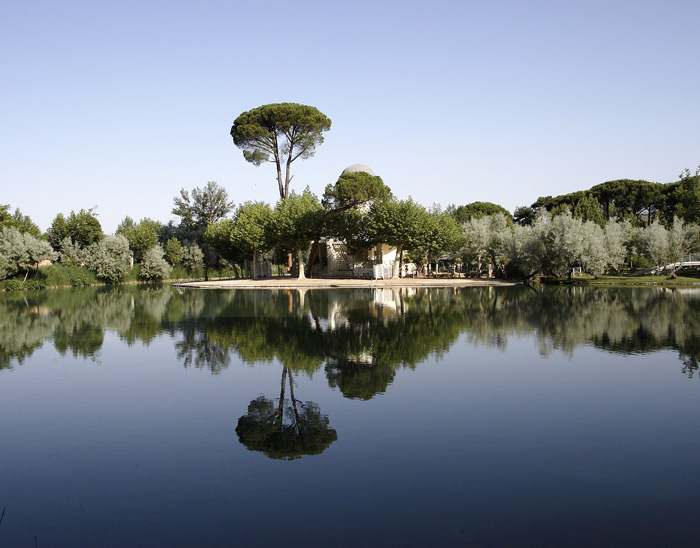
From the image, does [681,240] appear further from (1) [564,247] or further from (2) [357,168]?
(2) [357,168]

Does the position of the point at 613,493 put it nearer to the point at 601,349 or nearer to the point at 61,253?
the point at 601,349

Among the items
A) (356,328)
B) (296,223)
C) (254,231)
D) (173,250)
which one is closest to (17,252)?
(173,250)

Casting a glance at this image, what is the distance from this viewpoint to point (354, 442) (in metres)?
7.18

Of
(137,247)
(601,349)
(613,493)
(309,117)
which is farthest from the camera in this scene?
(137,247)

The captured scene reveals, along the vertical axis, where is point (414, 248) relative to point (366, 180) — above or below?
below

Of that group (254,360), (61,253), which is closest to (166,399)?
(254,360)

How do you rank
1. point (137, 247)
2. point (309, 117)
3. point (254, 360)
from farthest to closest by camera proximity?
point (137, 247) → point (309, 117) → point (254, 360)

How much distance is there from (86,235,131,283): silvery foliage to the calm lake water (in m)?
39.7

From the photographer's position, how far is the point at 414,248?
49125 millimetres

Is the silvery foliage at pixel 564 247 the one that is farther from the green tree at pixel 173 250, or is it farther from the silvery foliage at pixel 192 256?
the green tree at pixel 173 250

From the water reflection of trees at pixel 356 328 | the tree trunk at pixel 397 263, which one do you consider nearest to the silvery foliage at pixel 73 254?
the water reflection of trees at pixel 356 328

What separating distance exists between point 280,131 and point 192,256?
17.0 m

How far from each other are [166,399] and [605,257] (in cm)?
3728

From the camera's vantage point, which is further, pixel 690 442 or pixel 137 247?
pixel 137 247
